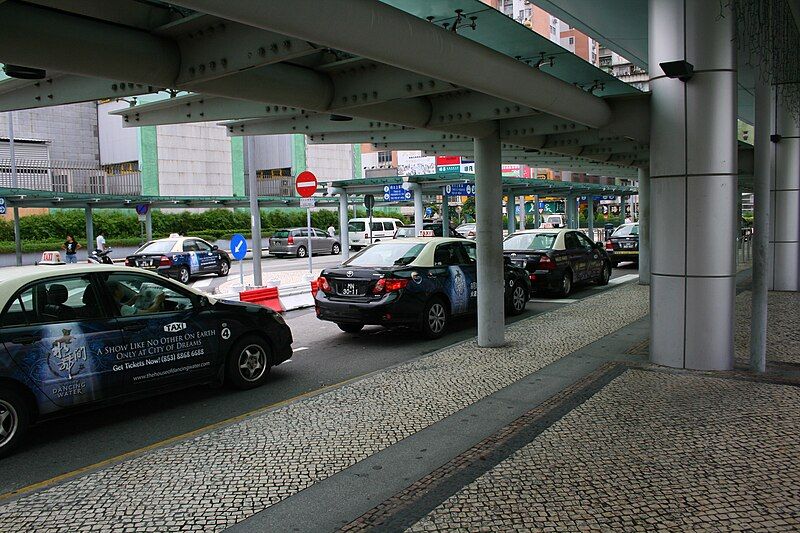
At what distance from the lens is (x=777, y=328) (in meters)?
10.2

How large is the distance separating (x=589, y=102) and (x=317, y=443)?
522 centimetres

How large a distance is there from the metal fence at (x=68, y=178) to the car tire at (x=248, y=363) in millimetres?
31831

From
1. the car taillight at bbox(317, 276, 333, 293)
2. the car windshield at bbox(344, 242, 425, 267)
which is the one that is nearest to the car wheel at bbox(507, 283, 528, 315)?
the car windshield at bbox(344, 242, 425, 267)

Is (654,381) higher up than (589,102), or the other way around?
(589,102)

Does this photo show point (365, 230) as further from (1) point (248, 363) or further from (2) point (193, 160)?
(1) point (248, 363)

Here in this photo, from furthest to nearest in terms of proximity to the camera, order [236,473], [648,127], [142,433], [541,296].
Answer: [541,296]
[648,127]
[142,433]
[236,473]

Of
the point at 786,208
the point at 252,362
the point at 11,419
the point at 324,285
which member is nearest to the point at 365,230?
the point at 786,208

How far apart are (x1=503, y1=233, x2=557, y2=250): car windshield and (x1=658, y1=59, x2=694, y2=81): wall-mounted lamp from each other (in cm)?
819

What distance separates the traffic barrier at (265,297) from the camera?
13766 millimetres

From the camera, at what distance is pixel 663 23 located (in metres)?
7.61

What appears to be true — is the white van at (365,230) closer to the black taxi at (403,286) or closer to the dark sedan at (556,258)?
the dark sedan at (556,258)

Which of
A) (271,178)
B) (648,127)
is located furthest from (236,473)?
(271,178)

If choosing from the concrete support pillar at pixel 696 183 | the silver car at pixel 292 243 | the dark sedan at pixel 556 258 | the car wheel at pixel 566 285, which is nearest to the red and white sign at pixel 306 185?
the dark sedan at pixel 556 258

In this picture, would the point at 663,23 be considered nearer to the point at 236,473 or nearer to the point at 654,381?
the point at 654,381
